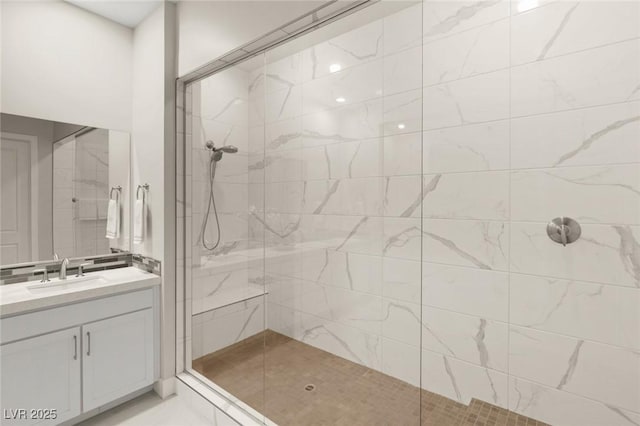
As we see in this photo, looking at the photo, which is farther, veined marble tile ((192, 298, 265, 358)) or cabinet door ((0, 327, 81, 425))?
veined marble tile ((192, 298, 265, 358))

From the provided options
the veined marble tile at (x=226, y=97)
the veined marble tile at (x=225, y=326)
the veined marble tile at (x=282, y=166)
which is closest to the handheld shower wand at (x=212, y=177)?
the veined marble tile at (x=226, y=97)

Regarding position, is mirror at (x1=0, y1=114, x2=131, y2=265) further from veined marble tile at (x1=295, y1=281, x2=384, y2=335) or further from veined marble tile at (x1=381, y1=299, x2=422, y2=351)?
veined marble tile at (x1=381, y1=299, x2=422, y2=351)

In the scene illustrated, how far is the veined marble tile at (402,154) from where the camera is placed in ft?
5.51

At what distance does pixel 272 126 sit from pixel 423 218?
1.18 metres

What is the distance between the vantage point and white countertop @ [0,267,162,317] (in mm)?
1730

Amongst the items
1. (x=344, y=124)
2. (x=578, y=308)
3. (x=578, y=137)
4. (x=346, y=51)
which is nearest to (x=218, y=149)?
(x=344, y=124)

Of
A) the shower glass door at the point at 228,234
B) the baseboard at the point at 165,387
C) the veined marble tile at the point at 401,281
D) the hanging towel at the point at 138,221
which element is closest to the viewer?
the veined marble tile at the point at 401,281

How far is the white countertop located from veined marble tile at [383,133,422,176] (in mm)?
1826

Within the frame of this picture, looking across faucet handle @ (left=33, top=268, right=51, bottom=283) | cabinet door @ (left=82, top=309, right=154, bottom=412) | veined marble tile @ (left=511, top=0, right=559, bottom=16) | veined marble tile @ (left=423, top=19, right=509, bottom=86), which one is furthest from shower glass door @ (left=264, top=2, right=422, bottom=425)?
faucet handle @ (left=33, top=268, right=51, bottom=283)

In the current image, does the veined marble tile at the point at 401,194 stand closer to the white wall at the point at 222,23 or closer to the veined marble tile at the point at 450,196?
the veined marble tile at the point at 450,196

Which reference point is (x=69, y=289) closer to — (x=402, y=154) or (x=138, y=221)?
Answer: (x=138, y=221)

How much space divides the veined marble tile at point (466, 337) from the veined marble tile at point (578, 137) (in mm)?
1014

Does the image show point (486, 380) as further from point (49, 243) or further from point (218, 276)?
point (49, 243)

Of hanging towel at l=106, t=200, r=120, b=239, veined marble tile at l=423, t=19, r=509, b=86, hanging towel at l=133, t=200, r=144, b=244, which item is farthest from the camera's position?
hanging towel at l=106, t=200, r=120, b=239
